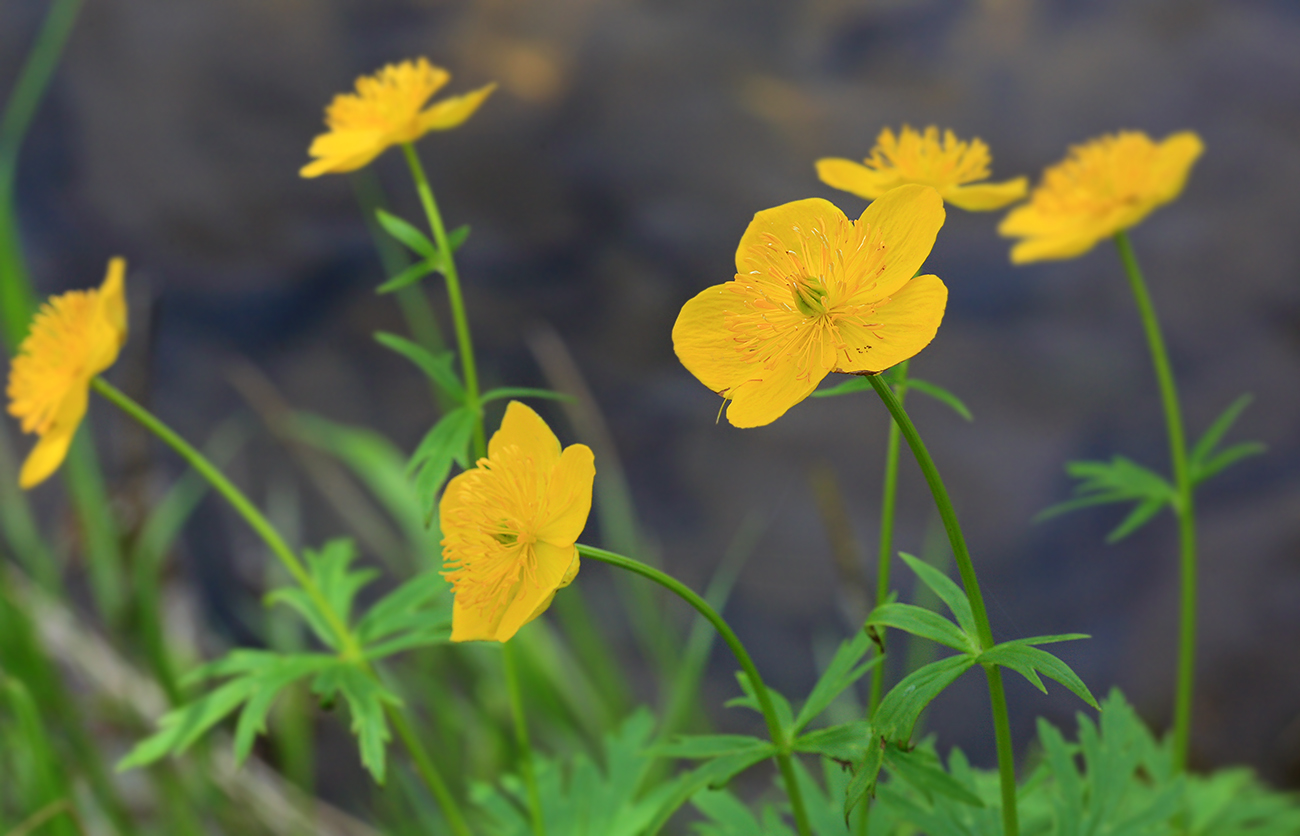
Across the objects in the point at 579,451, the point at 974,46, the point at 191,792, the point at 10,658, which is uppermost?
the point at 974,46

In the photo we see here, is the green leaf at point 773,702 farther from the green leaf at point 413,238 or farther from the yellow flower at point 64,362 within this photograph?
the yellow flower at point 64,362

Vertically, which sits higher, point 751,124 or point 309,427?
point 751,124

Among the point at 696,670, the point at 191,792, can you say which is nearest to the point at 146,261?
the point at 191,792

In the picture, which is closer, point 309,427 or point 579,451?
point 579,451

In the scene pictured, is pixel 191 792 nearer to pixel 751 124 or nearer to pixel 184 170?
pixel 184 170

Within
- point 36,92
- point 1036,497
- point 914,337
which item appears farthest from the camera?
point 1036,497

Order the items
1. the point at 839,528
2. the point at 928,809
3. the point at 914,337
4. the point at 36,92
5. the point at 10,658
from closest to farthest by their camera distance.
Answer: the point at 914,337, the point at 928,809, the point at 839,528, the point at 10,658, the point at 36,92

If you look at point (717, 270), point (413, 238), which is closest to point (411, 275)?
point (413, 238)
